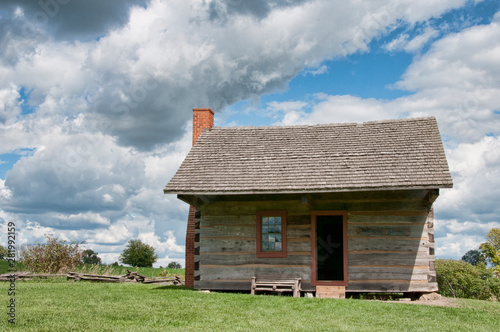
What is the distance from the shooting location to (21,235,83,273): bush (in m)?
22.3

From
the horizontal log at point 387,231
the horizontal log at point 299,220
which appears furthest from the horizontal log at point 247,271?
the horizontal log at point 387,231

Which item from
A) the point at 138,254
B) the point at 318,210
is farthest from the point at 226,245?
the point at 138,254

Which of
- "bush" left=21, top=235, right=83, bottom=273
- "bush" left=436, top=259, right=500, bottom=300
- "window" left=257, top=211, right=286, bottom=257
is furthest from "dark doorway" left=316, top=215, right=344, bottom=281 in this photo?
"bush" left=21, top=235, right=83, bottom=273

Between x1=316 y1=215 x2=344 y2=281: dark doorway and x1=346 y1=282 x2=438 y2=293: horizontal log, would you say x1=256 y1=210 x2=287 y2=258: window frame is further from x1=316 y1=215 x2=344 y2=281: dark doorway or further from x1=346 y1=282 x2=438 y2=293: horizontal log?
x1=316 y1=215 x2=344 y2=281: dark doorway

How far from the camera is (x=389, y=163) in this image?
614 inches

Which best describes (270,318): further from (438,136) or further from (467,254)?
(467,254)

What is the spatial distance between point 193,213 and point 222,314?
7.76 m

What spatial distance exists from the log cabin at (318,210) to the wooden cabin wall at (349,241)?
0.10 feet

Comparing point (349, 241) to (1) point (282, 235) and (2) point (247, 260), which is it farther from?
(2) point (247, 260)

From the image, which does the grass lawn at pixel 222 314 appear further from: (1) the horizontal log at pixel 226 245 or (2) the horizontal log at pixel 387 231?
(2) the horizontal log at pixel 387 231

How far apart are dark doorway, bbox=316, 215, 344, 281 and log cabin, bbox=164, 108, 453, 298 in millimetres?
3112

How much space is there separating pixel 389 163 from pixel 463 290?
8490 mm

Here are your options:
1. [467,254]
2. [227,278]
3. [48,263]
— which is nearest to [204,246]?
[227,278]

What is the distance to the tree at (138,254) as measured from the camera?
3334cm
